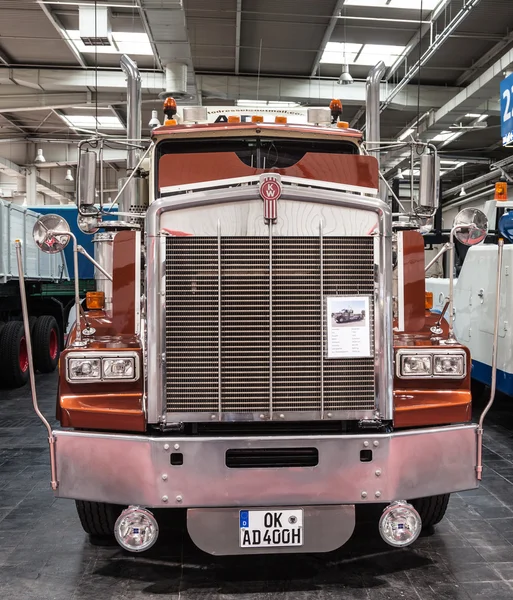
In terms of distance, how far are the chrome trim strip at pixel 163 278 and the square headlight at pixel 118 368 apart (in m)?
0.12

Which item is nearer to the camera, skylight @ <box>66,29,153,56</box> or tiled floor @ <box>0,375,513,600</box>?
tiled floor @ <box>0,375,513,600</box>

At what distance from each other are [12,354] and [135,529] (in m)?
7.12

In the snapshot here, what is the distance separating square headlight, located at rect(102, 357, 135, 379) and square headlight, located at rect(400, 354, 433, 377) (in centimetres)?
142

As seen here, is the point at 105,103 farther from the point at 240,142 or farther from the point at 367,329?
the point at 367,329

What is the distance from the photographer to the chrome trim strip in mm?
3363

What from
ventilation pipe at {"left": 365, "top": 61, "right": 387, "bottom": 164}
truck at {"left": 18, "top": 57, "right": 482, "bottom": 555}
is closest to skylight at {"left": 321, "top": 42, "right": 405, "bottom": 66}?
ventilation pipe at {"left": 365, "top": 61, "right": 387, "bottom": 164}

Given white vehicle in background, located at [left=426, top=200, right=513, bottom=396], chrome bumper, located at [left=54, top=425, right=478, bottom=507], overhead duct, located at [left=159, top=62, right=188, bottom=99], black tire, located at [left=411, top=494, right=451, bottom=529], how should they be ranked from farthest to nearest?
overhead duct, located at [left=159, top=62, right=188, bottom=99] → white vehicle in background, located at [left=426, top=200, right=513, bottom=396] → black tire, located at [left=411, top=494, right=451, bottom=529] → chrome bumper, located at [left=54, top=425, right=478, bottom=507]

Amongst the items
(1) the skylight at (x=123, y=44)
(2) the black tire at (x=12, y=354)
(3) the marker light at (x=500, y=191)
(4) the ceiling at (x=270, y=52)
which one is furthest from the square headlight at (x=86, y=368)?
(1) the skylight at (x=123, y=44)

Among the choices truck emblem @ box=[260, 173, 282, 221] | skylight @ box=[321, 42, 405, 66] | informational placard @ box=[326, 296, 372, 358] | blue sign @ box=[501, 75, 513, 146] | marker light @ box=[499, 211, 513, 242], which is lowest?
informational placard @ box=[326, 296, 372, 358]

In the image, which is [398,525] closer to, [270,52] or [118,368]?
[118,368]

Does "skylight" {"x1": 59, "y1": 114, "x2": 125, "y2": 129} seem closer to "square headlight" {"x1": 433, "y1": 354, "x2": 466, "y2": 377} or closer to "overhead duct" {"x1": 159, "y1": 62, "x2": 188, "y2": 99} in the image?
"overhead duct" {"x1": 159, "y1": 62, "x2": 188, "y2": 99}

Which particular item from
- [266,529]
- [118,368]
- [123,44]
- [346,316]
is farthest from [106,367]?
[123,44]

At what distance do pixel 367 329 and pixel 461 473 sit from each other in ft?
2.97

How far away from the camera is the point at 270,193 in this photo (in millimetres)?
3361
